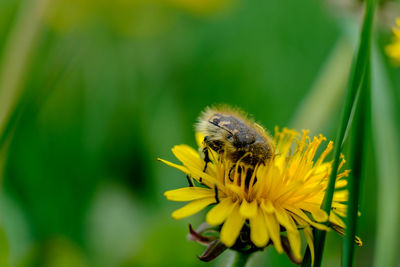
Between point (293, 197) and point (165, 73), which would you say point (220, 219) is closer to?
point (293, 197)

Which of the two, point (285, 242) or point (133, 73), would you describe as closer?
point (285, 242)

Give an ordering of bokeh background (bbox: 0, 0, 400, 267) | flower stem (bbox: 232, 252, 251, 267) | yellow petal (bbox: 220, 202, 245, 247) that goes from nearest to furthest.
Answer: yellow petal (bbox: 220, 202, 245, 247)
flower stem (bbox: 232, 252, 251, 267)
bokeh background (bbox: 0, 0, 400, 267)

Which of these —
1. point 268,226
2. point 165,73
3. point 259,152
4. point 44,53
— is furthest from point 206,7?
point 268,226

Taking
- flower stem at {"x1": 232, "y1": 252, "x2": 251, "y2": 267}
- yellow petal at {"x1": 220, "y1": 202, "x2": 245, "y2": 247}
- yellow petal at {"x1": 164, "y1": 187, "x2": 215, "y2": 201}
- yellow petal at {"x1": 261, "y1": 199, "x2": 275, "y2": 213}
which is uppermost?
yellow petal at {"x1": 261, "y1": 199, "x2": 275, "y2": 213}

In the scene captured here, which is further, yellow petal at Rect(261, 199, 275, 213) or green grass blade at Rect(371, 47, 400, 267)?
green grass blade at Rect(371, 47, 400, 267)

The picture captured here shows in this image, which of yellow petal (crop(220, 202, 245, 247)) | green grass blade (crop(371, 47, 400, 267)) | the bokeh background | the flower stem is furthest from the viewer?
the bokeh background

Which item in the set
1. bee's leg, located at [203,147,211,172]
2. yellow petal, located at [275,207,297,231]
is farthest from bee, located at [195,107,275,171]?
yellow petal, located at [275,207,297,231]

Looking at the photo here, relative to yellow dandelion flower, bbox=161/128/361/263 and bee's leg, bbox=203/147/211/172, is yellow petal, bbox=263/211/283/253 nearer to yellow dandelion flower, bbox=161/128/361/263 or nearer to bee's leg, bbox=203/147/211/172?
yellow dandelion flower, bbox=161/128/361/263

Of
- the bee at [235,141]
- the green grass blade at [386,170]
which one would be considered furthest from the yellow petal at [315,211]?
the green grass blade at [386,170]
